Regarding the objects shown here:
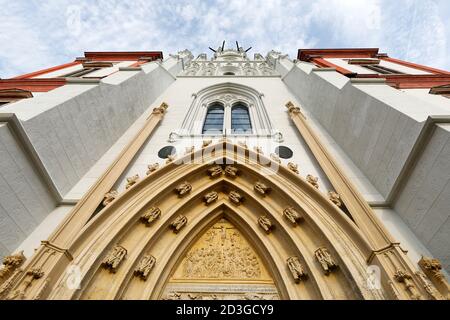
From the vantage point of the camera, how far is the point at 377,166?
4.52 m

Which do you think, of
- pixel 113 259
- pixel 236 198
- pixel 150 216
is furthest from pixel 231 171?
pixel 113 259

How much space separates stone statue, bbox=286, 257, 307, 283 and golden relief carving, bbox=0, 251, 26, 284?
12.3ft

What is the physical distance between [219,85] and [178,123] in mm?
4029

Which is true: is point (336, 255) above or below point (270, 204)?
below

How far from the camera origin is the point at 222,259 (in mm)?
4363

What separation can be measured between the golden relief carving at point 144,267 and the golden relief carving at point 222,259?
54 centimetres

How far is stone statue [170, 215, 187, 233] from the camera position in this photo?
448cm

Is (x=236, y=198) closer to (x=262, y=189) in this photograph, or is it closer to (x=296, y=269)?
(x=262, y=189)

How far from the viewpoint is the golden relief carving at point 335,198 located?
408cm

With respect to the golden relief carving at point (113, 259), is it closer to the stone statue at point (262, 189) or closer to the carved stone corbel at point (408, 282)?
the stone statue at point (262, 189)

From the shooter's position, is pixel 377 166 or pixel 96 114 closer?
pixel 377 166
